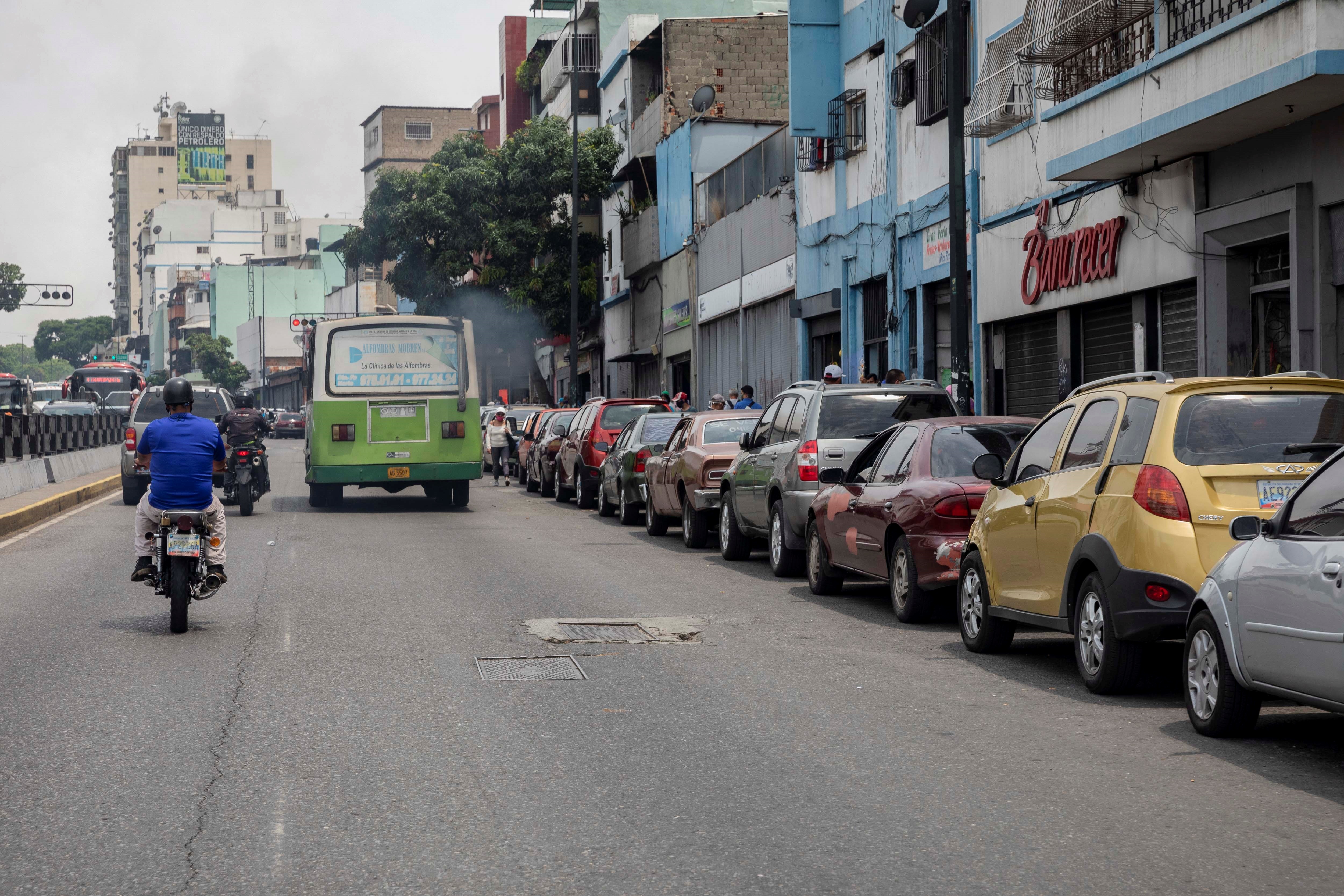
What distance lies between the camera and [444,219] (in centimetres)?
5003

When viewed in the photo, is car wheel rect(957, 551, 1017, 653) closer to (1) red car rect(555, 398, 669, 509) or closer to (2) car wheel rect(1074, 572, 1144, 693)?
(2) car wheel rect(1074, 572, 1144, 693)

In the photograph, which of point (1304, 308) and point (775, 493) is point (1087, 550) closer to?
point (775, 493)

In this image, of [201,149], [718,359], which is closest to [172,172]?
[201,149]

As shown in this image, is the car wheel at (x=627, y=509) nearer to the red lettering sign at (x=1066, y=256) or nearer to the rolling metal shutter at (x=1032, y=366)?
the rolling metal shutter at (x=1032, y=366)

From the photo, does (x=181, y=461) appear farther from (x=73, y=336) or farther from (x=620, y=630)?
(x=73, y=336)

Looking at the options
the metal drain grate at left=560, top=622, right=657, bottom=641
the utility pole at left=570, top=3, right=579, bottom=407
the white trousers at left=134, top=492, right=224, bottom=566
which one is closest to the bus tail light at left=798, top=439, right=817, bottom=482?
the metal drain grate at left=560, top=622, right=657, bottom=641

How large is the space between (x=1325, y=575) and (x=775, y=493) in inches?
330

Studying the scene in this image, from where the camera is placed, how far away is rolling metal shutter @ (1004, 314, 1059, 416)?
2106 cm

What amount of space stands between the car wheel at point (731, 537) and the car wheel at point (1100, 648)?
7416mm

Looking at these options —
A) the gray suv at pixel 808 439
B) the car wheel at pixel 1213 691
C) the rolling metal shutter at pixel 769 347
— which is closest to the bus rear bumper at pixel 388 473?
the gray suv at pixel 808 439

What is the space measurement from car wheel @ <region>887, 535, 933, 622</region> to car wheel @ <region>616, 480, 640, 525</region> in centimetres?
952

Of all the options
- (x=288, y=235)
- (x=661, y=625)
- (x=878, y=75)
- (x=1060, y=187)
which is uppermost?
(x=288, y=235)

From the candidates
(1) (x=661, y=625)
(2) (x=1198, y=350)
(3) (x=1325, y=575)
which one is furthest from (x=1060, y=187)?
(3) (x=1325, y=575)

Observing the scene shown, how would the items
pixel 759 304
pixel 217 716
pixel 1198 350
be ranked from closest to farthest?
pixel 217 716, pixel 1198 350, pixel 759 304
